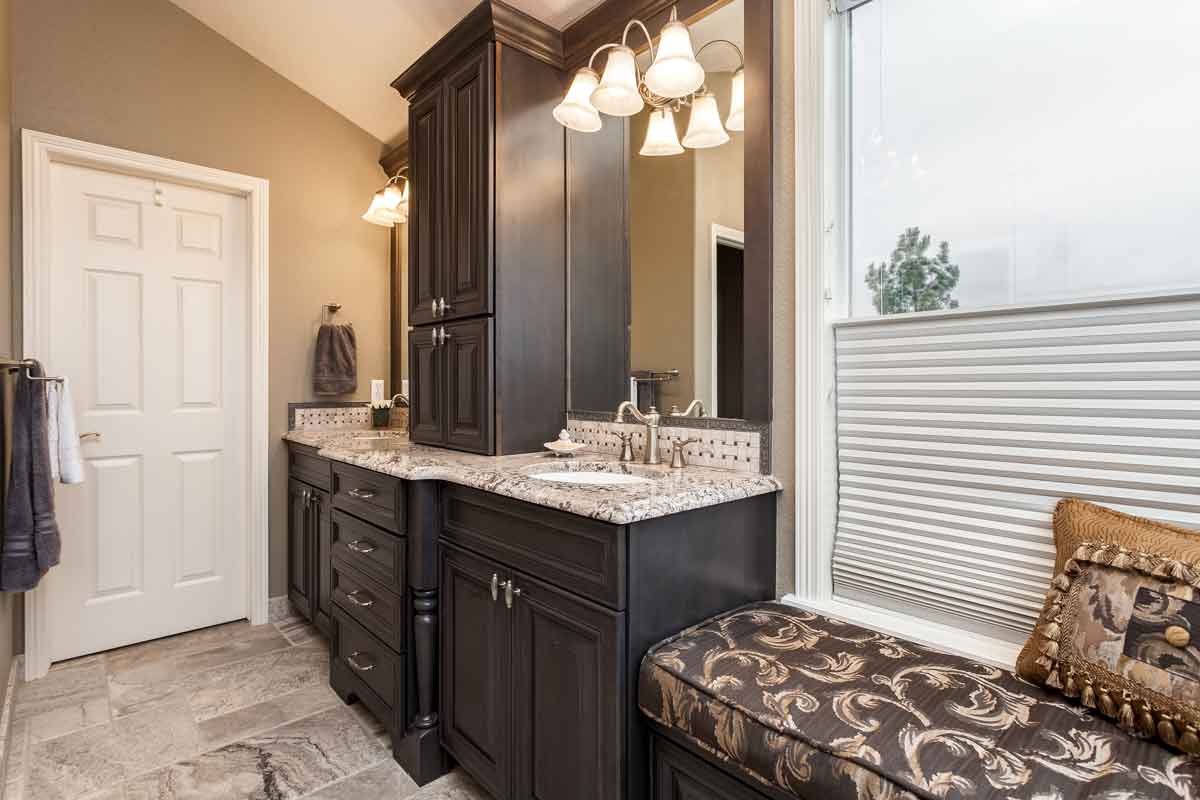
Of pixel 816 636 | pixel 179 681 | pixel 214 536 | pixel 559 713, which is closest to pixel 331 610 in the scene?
pixel 179 681

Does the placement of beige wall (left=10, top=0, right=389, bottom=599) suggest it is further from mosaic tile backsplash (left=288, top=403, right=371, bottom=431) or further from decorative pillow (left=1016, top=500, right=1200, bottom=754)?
decorative pillow (left=1016, top=500, right=1200, bottom=754)

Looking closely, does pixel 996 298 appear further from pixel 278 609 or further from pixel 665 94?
pixel 278 609

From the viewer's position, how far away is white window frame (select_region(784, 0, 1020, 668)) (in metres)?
1.57

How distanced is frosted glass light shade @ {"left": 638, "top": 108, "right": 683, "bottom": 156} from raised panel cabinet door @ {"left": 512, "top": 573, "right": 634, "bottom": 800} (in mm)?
1415

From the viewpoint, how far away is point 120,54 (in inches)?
102

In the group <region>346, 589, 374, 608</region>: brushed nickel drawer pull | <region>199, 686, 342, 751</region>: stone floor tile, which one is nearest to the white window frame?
<region>346, 589, 374, 608</region>: brushed nickel drawer pull

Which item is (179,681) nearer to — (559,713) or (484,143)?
(559,713)

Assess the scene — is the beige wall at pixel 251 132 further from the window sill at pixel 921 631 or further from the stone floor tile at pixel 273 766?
the window sill at pixel 921 631

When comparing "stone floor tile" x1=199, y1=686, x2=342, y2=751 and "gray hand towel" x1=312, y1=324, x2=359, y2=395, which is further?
"gray hand towel" x1=312, y1=324, x2=359, y2=395

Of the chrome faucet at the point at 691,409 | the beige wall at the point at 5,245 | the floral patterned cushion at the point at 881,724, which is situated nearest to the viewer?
the floral patterned cushion at the point at 881,724

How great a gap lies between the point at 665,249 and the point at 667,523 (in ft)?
3.42

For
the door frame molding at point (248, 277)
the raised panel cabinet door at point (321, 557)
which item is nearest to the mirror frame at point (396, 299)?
the door frame molding at point (248, 277)

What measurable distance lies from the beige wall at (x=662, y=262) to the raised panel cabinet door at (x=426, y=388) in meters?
0.80

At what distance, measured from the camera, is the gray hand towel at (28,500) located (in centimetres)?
205
